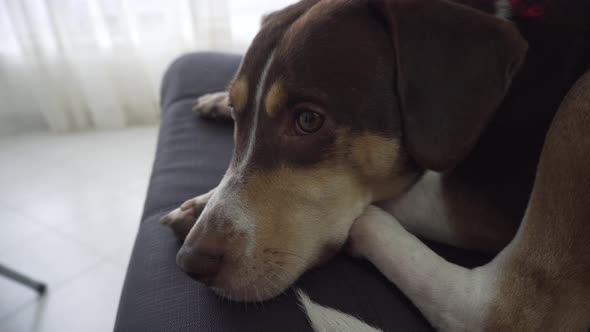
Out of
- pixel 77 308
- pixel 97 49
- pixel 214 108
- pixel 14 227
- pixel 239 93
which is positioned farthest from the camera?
pixel 97 49

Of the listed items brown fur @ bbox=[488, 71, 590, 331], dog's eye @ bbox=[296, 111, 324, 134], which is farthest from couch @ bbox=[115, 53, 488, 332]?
dog's eye @ bbox=[296, 111, 324, 134]

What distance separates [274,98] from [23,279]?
5.76 ft

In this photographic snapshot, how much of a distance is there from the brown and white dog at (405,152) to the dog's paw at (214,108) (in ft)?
2.14

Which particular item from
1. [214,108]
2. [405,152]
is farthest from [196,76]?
[405,152]

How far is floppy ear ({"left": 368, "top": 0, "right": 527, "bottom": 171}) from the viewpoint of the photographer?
1025 mm

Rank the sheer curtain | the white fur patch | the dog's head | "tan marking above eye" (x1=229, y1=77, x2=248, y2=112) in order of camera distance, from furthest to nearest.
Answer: the sheer curtain, "tan marking above eye" (x1=229, y1=77, x2=248, y2=112), the dog's head, the white fur patch

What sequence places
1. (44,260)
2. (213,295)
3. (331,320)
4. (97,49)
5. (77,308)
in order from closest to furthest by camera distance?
(331,320) → (213,295) → (77,308) → (44,260) → (97,49)

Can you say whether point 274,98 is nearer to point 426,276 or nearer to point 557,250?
point 426,276

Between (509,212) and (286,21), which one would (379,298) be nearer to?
(509,212)

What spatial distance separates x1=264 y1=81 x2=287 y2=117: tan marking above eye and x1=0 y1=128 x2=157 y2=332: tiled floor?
57.6 inches

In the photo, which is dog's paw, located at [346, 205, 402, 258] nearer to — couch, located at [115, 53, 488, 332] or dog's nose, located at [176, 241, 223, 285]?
couch, located at [115, 53, 488, 332]

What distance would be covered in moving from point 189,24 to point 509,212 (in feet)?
9.78

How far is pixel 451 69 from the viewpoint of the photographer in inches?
40.5

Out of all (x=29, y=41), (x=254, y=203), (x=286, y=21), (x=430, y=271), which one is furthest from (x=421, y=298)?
(x=29, y=41)
